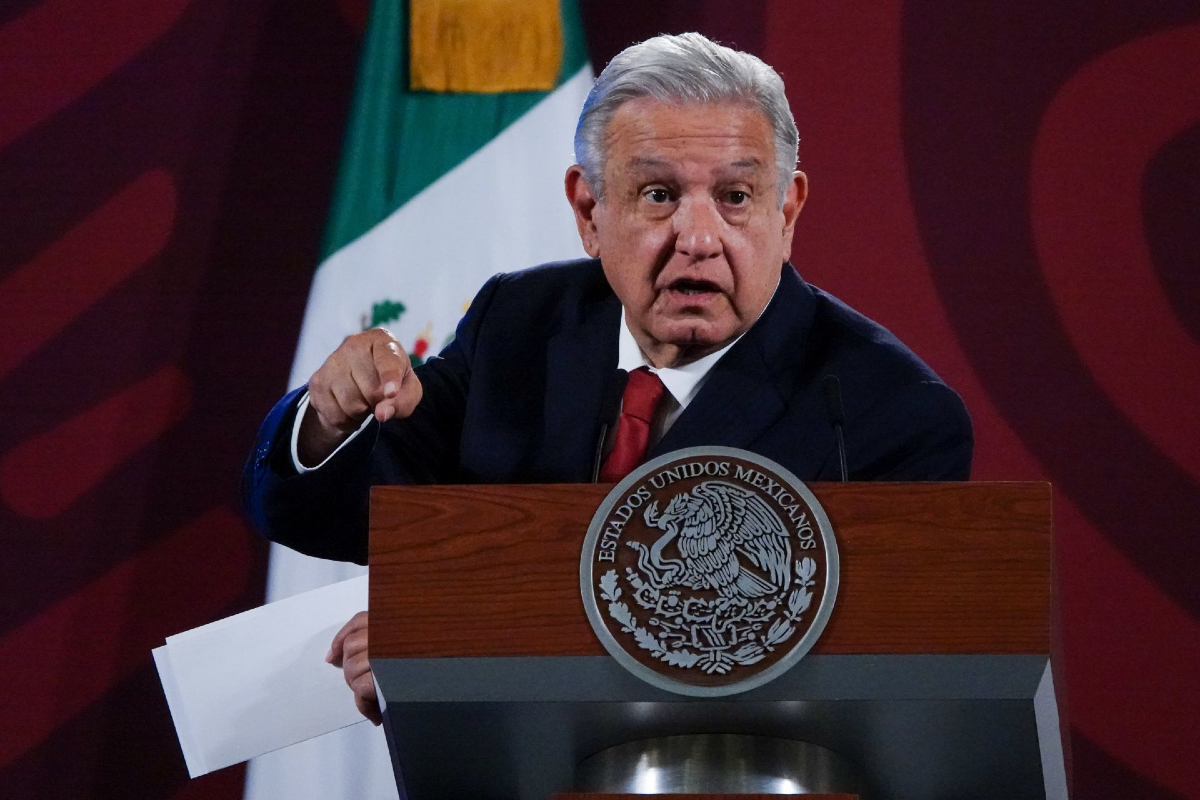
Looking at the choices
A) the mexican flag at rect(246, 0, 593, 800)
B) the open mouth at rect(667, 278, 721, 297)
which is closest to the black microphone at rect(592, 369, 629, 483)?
the open mouth at rect(667, 278, 721, 297)

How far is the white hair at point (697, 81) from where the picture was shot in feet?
5.40

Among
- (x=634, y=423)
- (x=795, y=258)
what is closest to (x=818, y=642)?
(x=634, y=423)

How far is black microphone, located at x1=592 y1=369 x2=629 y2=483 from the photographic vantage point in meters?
1.53

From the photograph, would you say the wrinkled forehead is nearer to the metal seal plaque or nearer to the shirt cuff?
the shirt cuff

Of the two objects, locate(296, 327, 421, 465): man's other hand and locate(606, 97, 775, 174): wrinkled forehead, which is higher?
locate(606, 97, 775, 174): wrinkled forehead

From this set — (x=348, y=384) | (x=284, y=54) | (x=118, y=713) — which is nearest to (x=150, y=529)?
(x=118, y=713)

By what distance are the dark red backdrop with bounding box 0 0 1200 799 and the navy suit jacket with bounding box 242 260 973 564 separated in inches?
33.5

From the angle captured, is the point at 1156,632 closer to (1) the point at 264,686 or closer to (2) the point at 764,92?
(2) the point at 764,92

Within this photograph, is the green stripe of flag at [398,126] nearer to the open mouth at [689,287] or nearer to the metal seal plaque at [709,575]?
the open mouth at [689,287]

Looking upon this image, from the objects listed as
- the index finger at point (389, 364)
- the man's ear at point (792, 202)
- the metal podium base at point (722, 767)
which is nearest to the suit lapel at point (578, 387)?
the man's ear at point (792, 202)

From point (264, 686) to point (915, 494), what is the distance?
83 centimetres

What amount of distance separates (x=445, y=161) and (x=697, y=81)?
1117 millimetres

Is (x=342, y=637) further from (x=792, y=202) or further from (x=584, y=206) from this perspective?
(x=792, y=202)

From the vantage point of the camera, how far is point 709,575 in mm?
1051
